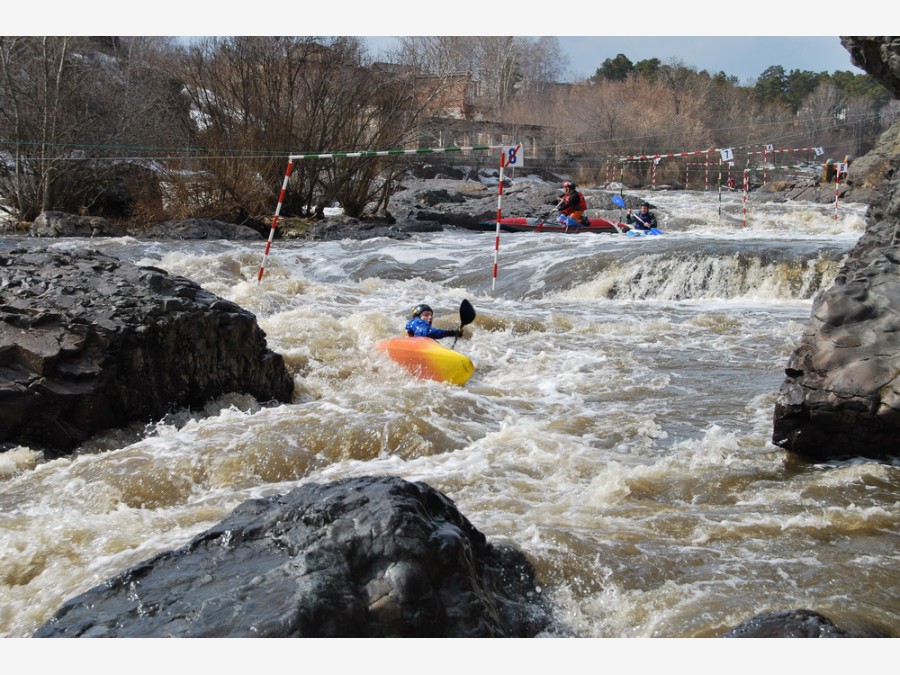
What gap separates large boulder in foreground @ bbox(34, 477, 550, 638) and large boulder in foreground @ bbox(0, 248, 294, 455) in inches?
98.4

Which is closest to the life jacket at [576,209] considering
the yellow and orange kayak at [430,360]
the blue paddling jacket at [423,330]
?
the blue paddling jacket at [423,330]

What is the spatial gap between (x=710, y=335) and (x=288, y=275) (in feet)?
19.0

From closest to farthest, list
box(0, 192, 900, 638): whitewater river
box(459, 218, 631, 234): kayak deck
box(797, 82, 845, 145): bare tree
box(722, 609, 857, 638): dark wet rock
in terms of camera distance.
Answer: box(722, 609, 857, 638): dark wet rock → box(0, 192, 900, 638): whitewater river → box(459, 218, 631, 234): kayak deck → box(797, 82, 845, 145): bare tree

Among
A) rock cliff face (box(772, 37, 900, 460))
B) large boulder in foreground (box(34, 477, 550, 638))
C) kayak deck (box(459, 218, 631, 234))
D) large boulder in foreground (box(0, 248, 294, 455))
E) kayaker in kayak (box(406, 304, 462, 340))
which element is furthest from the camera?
kayak deck (box(459, 218, 631, 234))

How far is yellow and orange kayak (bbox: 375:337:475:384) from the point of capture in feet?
21.0

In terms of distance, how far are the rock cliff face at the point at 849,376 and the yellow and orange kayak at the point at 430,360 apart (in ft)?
8.05

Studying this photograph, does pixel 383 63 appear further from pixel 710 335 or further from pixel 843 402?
pixel 843 402

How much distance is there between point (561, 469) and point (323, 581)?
98.3 inches

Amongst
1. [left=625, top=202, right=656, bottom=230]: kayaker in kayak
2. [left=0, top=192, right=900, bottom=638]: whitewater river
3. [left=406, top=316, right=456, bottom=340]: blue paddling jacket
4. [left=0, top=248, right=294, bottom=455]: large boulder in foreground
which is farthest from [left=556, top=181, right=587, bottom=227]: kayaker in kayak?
[left=0, top=248, right=294, bottom=455]: large boulder in foreground

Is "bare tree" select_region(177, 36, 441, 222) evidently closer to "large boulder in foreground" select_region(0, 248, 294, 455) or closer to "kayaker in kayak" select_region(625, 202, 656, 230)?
"kayaker in kayak" select_region(625, 202, 656, 230)

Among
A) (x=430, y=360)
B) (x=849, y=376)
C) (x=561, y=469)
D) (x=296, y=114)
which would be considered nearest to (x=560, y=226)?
(x=296, y=114)

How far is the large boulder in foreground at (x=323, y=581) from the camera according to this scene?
81.1 inches

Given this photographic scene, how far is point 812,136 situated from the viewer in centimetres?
4431

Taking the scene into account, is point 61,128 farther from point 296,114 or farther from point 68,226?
point 296,114
